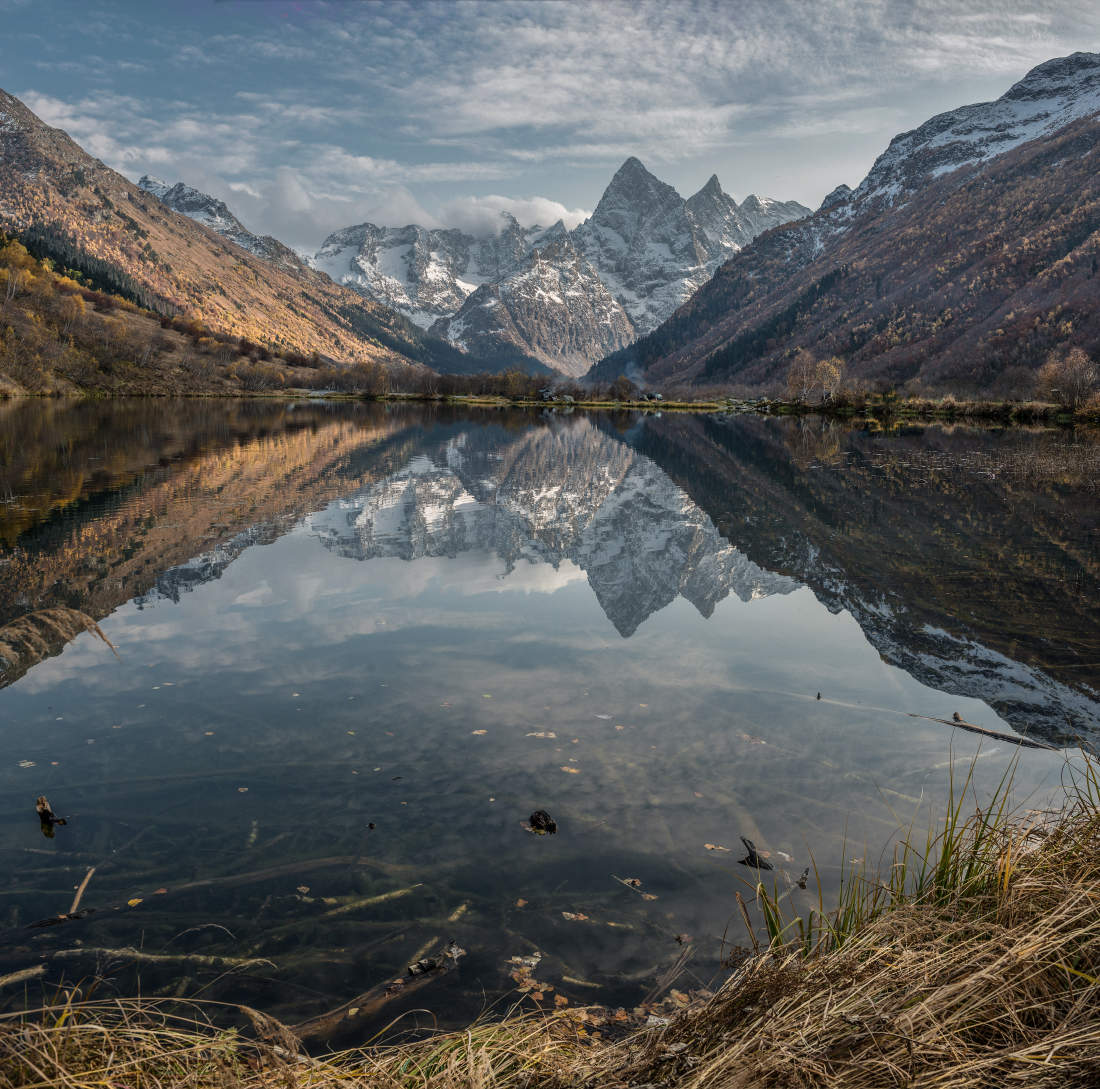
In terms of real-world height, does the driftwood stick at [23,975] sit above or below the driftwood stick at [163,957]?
above

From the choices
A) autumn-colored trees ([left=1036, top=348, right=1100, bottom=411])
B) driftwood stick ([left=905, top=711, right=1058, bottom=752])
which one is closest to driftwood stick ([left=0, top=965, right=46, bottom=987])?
driftwood stick ([left=905, top=711, right=1058, bottom=752])

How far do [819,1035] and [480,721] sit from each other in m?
7.26

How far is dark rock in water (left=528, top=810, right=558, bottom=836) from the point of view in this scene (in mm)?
7664

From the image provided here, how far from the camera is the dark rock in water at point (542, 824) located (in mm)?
7664

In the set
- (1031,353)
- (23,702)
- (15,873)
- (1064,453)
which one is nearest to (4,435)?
(23,702)

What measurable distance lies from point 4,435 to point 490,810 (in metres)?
51.9

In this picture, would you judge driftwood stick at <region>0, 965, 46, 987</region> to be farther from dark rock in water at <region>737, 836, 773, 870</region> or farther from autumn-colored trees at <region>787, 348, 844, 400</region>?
autumn-colored trees at <region>787, 348, 844, 400</region>

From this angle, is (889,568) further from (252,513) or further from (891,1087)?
(252,513)

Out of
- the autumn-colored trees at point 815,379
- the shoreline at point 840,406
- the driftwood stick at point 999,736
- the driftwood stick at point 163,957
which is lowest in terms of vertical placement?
the driftwood stick at point 163,957

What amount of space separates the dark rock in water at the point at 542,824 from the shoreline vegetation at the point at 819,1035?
2953 millimetres

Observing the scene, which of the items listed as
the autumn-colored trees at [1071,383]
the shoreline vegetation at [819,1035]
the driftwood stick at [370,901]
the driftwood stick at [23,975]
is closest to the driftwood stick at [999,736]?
the shoreline vegetation at [819,1035]

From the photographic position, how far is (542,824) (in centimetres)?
775

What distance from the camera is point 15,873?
262 inches

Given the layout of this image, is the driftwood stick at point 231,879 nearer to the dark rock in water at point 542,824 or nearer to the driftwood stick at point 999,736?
the dark rock in water at point 542,824
